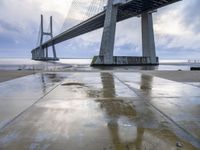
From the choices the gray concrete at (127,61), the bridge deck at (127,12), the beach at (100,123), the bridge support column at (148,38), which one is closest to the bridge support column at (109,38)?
the gray concrete at (127,61)

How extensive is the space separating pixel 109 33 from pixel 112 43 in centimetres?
168

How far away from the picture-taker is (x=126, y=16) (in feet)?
139

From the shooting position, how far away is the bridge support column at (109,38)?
36.8 meters

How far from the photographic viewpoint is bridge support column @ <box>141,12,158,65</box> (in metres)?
41.0

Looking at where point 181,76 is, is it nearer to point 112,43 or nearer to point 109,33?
point 109,33

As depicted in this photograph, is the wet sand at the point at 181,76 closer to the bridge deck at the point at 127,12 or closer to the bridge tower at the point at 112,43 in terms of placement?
the bridge deck at the point at 127,12

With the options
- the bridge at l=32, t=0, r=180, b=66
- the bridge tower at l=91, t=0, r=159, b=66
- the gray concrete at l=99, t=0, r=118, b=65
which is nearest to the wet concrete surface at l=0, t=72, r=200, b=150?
the bridge at l=32, t=0, r=180, b=66

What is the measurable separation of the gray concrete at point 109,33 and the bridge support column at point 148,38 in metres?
6.87

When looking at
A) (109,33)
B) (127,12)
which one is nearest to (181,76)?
(109,33)

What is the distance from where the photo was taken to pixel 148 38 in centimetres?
4103

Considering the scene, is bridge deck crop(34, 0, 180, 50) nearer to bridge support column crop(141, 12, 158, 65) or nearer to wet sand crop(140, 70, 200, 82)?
bridge support column crop(141, 12, 158, 65)

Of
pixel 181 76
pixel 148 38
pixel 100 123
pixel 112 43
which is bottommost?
pixel 100 123

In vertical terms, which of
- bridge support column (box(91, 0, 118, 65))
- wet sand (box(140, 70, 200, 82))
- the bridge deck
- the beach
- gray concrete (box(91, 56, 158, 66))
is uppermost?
the bridge deck

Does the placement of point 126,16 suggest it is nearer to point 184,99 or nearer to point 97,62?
point 97,62
